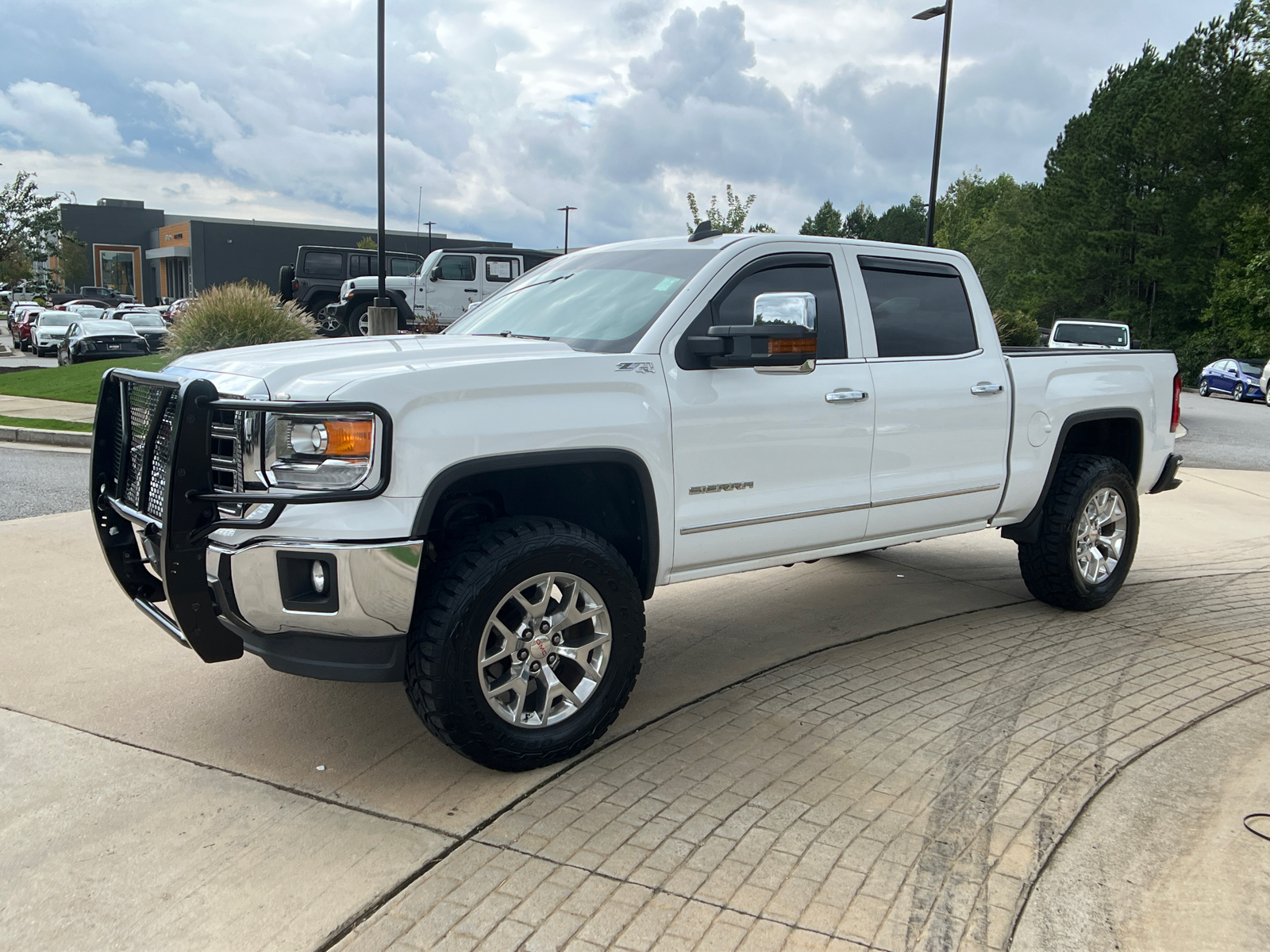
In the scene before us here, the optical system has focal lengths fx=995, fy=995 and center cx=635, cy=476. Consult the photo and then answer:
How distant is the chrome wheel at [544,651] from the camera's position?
3.45m

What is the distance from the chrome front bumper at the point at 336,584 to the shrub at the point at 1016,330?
23.0m

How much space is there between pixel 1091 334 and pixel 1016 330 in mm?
3662

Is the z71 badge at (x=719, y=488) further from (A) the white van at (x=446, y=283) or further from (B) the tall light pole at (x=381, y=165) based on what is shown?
(A) the white van at (x=446, y=283)

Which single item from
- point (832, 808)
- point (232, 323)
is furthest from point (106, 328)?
point (832, 808)

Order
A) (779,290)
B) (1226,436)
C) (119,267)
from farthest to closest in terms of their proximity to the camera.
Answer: (119,267)
(1226,436)
(779,290)

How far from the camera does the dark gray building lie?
72375 mm

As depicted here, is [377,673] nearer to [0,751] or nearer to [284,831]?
[284,831]

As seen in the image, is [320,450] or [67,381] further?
[67,381]

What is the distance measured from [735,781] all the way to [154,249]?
305 feet

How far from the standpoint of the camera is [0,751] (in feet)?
12.0

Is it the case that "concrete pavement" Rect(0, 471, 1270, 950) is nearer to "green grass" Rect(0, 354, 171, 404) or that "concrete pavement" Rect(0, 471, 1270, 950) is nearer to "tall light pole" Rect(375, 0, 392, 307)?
"green grass" Rect(0, 354, 171, 404)

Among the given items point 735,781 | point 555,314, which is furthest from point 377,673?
point 555,314

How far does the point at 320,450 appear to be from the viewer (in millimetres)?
3170

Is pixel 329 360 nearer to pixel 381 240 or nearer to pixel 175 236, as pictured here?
pixel 381 240
